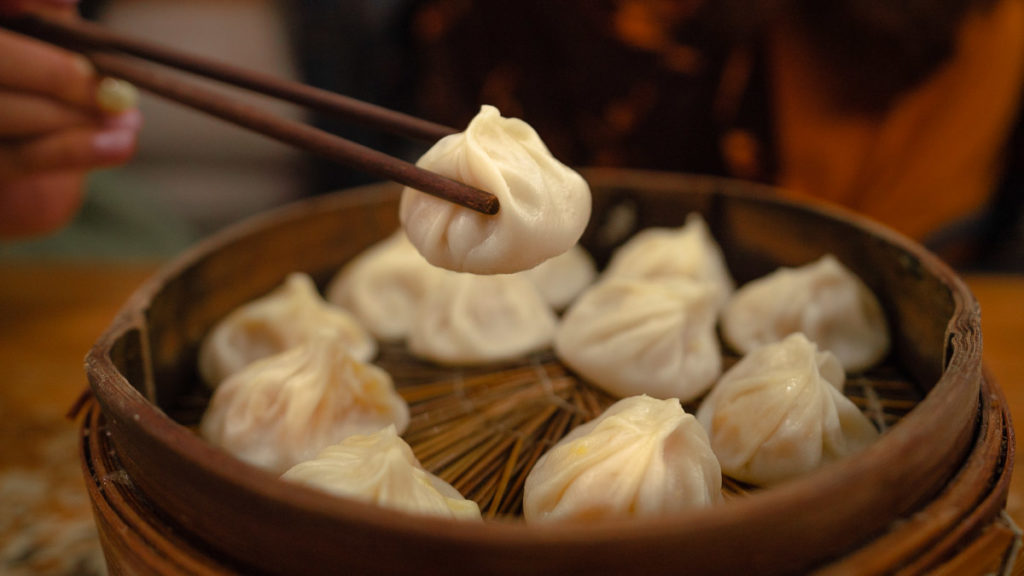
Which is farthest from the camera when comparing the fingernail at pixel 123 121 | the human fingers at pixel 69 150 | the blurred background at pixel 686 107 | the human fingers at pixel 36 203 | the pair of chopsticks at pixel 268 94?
the blurred background at pixel 686 107

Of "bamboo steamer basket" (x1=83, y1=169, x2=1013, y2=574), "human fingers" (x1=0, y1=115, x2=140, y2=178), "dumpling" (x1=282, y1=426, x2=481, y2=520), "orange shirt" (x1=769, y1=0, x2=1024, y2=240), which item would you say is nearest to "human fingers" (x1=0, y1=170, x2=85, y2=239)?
"human fingers" (x1=0, y1=115, x2=140, y2=178)

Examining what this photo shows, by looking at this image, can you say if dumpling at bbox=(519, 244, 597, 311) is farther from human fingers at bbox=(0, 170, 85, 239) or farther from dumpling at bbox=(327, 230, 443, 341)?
human fingers at bbox=(0, 170, 85, 239)

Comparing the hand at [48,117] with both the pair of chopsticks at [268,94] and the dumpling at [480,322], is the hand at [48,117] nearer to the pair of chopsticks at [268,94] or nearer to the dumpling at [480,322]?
the pair of chopsticks at [268,94]

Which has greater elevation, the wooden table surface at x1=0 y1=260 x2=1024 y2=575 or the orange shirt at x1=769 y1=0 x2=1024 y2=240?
the orange shirt at x1=769 y1=0 x2=1024 y2=240

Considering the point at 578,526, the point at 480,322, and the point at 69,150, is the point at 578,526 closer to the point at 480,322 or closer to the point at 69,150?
the point at 480,322

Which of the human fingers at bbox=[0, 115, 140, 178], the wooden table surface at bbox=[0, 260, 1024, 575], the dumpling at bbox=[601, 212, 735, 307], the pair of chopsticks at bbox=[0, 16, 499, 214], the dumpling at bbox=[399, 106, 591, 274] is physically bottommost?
the wooden table surface at bbox=[0, 260, 1024, 575]

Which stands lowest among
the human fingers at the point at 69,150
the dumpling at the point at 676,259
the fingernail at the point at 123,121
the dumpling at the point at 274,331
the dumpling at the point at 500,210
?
the dumpling at the point at 274,331

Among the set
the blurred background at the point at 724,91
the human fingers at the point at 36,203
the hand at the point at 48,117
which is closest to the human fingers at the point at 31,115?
the hand at the point at 48,117

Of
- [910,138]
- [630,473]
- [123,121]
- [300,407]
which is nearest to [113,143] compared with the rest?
[123,121]
